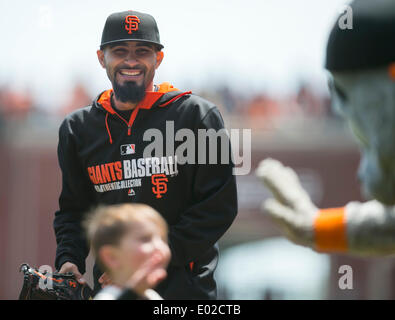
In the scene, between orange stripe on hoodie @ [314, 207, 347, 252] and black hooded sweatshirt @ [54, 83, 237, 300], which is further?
black hooded sweatshirt @ [54, 83, 237, 300]

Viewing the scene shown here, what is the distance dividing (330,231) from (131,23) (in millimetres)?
1871

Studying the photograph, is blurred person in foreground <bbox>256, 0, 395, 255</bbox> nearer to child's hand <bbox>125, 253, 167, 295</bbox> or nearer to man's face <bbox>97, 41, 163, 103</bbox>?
child's hand <bbox>125, 253, 167, 295</bbox>

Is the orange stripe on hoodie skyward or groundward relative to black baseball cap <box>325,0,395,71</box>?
groundward

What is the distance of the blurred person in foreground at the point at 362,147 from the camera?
199 cm

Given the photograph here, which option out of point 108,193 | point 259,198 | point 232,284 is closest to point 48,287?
point 108,193

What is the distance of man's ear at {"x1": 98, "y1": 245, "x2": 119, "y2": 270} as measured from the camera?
2.83 metres

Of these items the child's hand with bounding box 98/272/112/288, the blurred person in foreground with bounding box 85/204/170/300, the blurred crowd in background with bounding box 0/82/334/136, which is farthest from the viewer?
the blurred crowd in background with bounding box 0/82/334/136

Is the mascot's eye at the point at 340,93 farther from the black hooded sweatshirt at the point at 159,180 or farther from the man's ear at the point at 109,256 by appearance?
the black hooded sweatshirt at the point at 159,180

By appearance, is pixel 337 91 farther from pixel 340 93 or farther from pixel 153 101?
pixel 153 101

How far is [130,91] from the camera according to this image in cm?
364

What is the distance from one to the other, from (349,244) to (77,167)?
2.04 metres

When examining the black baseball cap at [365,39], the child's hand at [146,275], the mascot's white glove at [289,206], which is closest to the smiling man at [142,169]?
the child's hand at [146,275]

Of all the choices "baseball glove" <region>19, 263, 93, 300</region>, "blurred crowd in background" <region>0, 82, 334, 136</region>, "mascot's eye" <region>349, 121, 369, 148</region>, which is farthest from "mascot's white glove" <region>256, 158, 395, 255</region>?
"blurred crowd in background" <region>0, 82, 334, 136</region>

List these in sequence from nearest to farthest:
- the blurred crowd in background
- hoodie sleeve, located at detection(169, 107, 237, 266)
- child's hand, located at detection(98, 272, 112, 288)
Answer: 1. child's hand, located at detection(98, 272, 112, 288)
2. hoodie sleeve, located at detection(169, 107, 237, 266)
3. the blurred crowd in background
